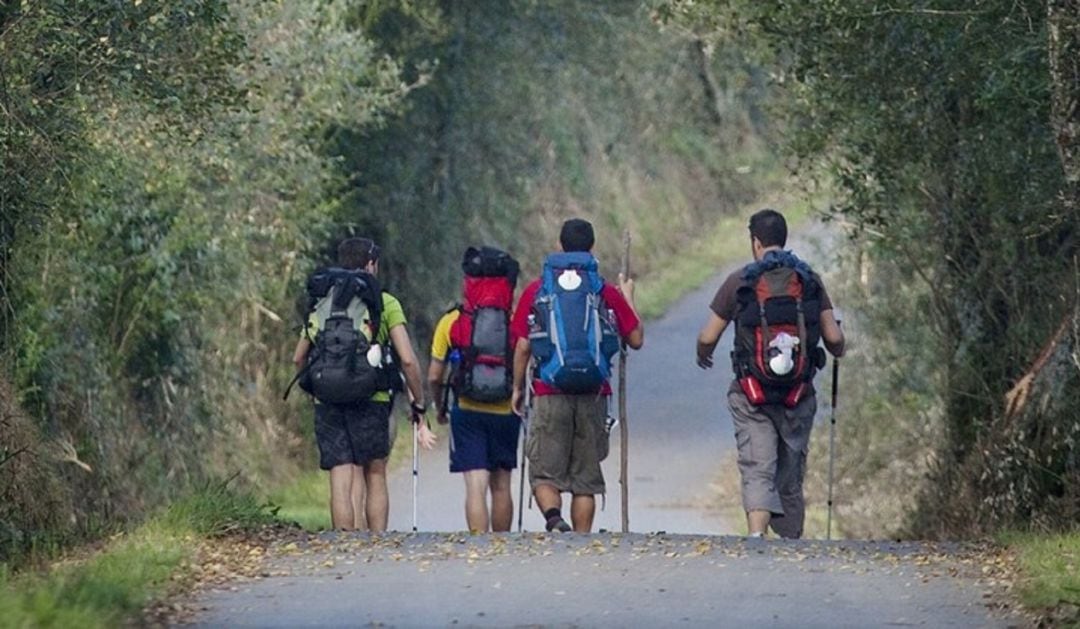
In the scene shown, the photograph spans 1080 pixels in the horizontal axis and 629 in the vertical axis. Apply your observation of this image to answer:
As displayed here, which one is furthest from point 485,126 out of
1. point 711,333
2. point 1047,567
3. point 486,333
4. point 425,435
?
point 1047,567

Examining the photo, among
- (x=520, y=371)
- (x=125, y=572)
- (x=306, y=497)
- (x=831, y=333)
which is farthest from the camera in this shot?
(x=306, y=497)

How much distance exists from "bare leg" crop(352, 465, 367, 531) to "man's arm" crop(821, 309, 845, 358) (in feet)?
8.58

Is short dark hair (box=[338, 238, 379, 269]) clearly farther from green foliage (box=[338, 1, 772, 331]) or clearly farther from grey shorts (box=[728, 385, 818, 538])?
green foliage (box=[338, 1, 772, 331])

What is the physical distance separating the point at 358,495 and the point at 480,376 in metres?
0.91

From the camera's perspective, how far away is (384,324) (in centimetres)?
1329

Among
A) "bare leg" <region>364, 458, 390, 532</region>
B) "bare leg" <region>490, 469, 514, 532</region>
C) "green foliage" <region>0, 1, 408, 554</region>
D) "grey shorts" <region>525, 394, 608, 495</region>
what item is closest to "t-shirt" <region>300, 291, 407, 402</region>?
"bare leg" <region>364, 458, 390, 532</region>

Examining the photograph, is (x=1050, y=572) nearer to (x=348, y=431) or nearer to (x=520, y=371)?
(x=520, y=371)

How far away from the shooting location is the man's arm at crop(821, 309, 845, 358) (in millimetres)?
12617

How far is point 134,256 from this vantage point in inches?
688

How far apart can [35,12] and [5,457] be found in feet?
6.99

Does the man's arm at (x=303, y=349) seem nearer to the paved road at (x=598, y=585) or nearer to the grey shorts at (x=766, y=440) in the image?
the paved road at (x=598, y=585)

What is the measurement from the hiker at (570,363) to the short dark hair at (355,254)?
85 cm

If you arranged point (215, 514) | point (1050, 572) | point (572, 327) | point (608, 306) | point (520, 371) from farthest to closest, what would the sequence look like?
point (520, 371) < point (608, 306) < point (572, 327) < point (215, 514) < point (1050, 572)

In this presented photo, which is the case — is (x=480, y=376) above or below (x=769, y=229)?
below
